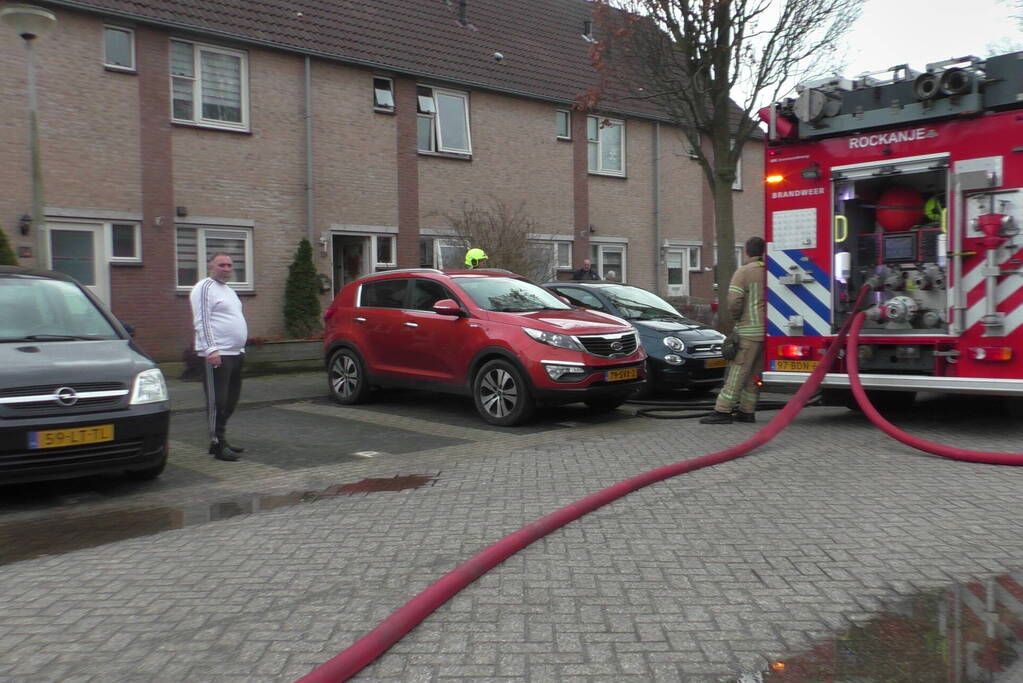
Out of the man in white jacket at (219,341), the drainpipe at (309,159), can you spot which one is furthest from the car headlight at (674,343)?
the drainpipe at (309,159)

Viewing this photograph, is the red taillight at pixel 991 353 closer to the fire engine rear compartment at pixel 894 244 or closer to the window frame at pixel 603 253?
the fire engine rear compartment at pixel 894 244

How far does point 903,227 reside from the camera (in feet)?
28.5

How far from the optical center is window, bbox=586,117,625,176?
2358 centimetres

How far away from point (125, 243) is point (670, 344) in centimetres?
957

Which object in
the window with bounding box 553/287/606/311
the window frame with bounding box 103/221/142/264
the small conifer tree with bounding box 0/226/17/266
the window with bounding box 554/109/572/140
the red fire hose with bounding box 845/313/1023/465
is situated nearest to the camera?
the red fire hose with bounding box 845/313/1023/465

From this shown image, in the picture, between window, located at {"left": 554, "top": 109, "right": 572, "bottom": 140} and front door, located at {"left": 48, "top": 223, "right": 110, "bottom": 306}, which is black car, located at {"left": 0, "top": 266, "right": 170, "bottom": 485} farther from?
window, located at {"left": 554, "top": 109, "right": 572, "bottom": 140}

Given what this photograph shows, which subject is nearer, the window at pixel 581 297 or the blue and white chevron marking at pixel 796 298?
the blue and white chevron marking at pixel 796 298

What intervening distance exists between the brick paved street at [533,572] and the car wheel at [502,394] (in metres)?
2.01

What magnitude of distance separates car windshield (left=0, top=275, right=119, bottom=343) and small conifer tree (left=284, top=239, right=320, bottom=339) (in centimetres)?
974

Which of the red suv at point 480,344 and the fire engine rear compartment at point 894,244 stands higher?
the fire engine rear compartment at point 894,244

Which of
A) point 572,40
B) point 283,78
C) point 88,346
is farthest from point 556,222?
point 88,346

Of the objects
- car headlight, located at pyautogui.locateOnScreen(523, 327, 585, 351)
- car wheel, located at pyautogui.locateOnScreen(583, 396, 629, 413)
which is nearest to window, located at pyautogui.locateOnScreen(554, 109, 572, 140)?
car wheel, located at pyautogui.locateOnScreen(583, 396, 629, 413)

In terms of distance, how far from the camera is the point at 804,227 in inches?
353

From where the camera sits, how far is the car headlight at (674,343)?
11117 mm
